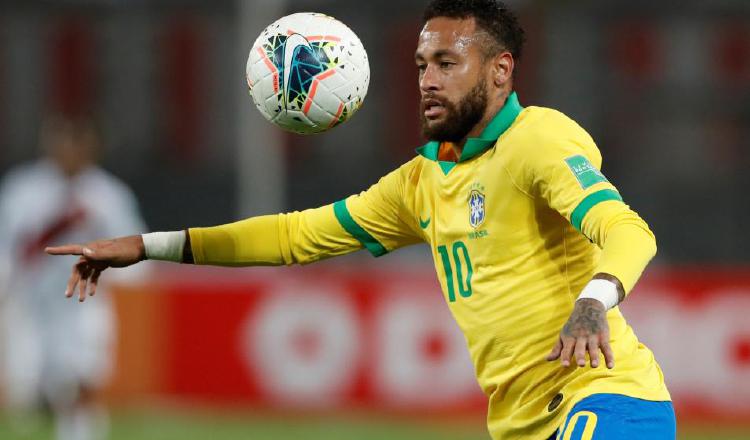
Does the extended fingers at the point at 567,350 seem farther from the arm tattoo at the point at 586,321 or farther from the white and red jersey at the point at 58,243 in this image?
the white and red jersey at the point at 58,243

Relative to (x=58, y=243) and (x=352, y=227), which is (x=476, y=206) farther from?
(x=58, y=243)

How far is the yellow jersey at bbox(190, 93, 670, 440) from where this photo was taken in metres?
5.11

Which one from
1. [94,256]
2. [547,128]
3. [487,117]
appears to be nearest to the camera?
[547,128]

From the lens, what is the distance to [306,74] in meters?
5.58

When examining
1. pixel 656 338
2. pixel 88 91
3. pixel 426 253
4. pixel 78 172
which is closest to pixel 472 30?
pixel 78 172

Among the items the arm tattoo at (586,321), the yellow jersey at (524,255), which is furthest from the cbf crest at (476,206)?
the arm tattoo at (586,321)

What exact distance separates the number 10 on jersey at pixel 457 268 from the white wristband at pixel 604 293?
0.88m

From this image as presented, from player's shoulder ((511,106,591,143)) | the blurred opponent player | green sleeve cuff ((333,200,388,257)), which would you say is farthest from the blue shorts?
the blurred opponent player

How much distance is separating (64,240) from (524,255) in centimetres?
687

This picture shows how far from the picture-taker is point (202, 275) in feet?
46.7

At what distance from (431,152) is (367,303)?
24.3ft

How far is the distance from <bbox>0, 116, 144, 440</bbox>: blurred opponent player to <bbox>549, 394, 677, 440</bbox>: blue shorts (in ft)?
22.5

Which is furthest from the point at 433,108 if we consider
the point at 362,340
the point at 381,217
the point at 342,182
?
the point at 342,182

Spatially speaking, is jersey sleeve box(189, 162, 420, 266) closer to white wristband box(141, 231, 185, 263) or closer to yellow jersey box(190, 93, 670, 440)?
white wristband box(141, 231, 185, 263)
